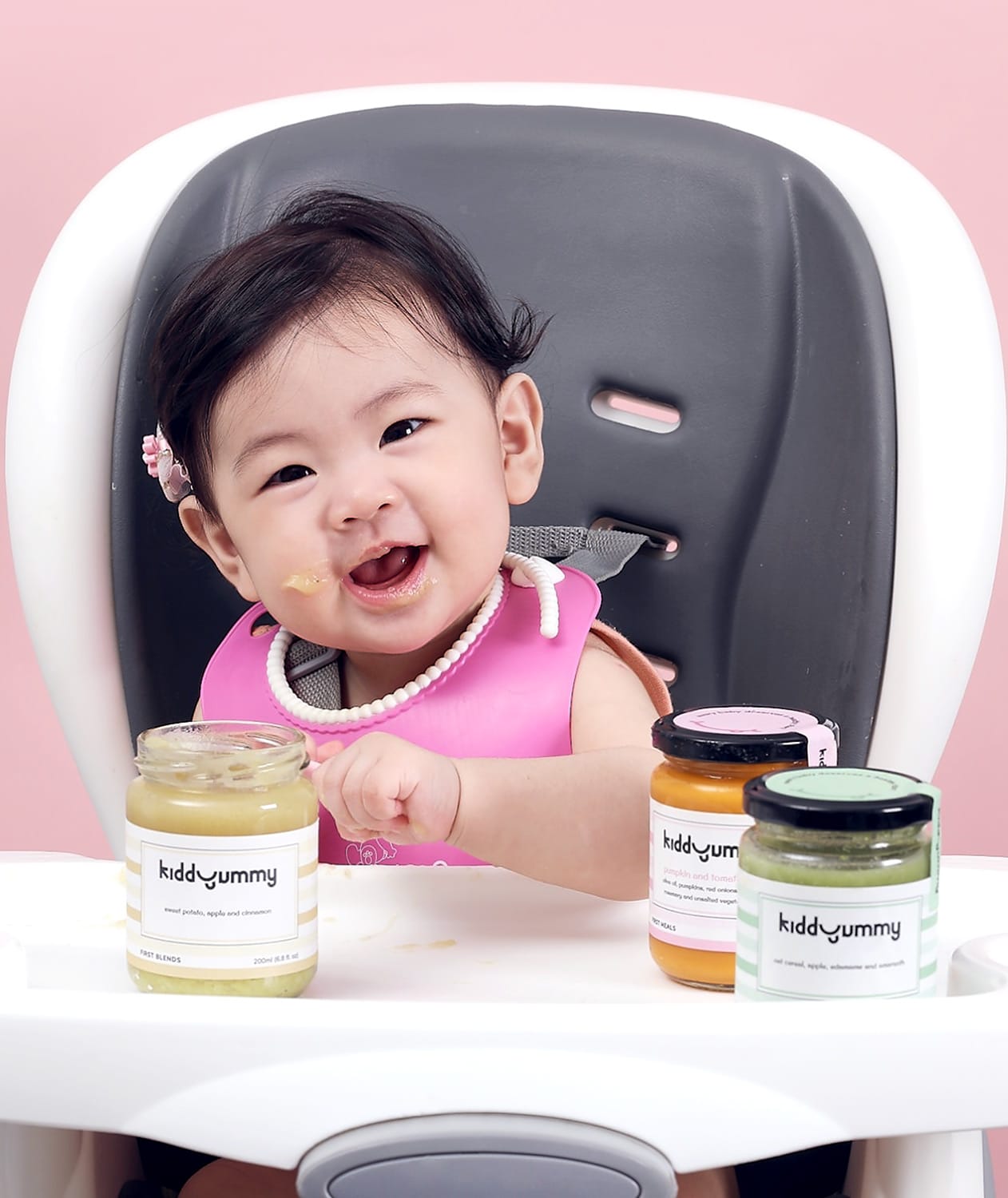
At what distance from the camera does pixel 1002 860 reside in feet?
2.68

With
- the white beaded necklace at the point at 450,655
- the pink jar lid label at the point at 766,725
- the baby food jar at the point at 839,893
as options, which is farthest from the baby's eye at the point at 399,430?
the baby food jar at the point at 839,893

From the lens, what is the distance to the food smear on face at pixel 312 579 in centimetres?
88

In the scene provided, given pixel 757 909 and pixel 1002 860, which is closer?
pixel 757 909

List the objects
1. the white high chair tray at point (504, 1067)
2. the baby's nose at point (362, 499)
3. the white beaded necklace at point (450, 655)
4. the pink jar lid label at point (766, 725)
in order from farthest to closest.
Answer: the white beaded necklace at point (450, 655)
the baby's nose at point (362, 499)
the pink jar lid label at point (766, 725)
the white high chair tray at point (504, 1067)

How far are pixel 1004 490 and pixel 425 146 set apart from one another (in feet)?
1.46

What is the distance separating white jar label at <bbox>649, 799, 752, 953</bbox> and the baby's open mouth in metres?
Answer: 0.30

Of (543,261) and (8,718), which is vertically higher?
(543,261)

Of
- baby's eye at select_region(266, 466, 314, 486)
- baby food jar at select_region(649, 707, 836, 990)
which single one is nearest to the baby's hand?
baby food jar at select_region(649, 707, 836, 990)

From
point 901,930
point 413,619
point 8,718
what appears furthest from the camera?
point 8,718

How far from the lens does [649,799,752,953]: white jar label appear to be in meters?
0.62

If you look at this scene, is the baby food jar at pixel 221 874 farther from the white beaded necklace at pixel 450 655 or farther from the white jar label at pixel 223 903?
the white beaded necklace at pixel 450 655

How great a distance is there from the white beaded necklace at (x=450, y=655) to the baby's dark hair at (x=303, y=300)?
0.11m

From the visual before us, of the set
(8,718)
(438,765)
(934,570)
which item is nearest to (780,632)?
(934,570)

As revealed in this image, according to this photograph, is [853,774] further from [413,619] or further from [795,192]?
[795,192]
